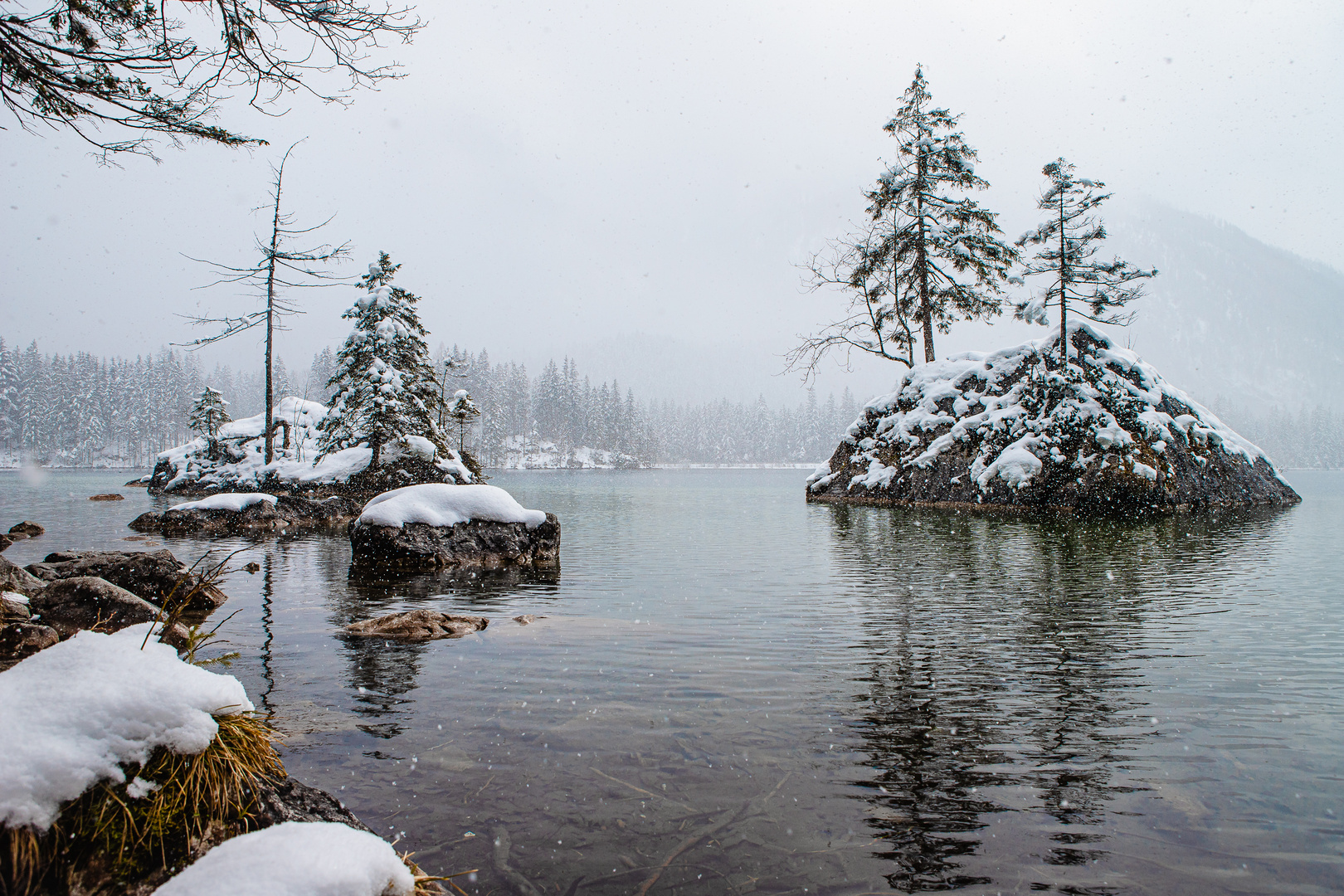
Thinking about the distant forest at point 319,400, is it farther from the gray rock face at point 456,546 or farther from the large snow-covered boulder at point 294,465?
the gray rock face at point 456,546

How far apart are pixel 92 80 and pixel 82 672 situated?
5918 millimetres

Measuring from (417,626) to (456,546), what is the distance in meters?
5.52

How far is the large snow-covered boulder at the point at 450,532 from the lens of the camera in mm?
12391

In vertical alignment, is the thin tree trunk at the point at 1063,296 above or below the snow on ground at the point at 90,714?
above

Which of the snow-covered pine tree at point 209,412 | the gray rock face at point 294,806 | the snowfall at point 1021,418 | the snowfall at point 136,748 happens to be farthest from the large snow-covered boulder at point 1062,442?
the snow-covered pine tree at point 209,412

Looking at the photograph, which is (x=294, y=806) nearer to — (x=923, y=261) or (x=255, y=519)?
(x=255, y=519)

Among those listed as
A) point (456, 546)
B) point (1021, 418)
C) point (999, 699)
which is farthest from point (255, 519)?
point (1021, 418)

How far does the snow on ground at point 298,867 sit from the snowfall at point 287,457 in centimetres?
2916

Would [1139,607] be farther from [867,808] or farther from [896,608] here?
[867,808]

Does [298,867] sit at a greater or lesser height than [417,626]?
greater

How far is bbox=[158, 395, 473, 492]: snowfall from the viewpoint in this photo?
29562 mm

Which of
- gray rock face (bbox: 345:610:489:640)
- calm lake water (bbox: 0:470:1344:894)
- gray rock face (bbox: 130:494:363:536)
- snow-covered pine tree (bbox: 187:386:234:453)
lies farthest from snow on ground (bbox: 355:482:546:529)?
snow-covered pine tree (bbox: 187:386:234:453)

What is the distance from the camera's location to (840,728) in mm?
4648

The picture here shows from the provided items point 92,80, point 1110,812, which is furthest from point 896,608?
point 92,80
